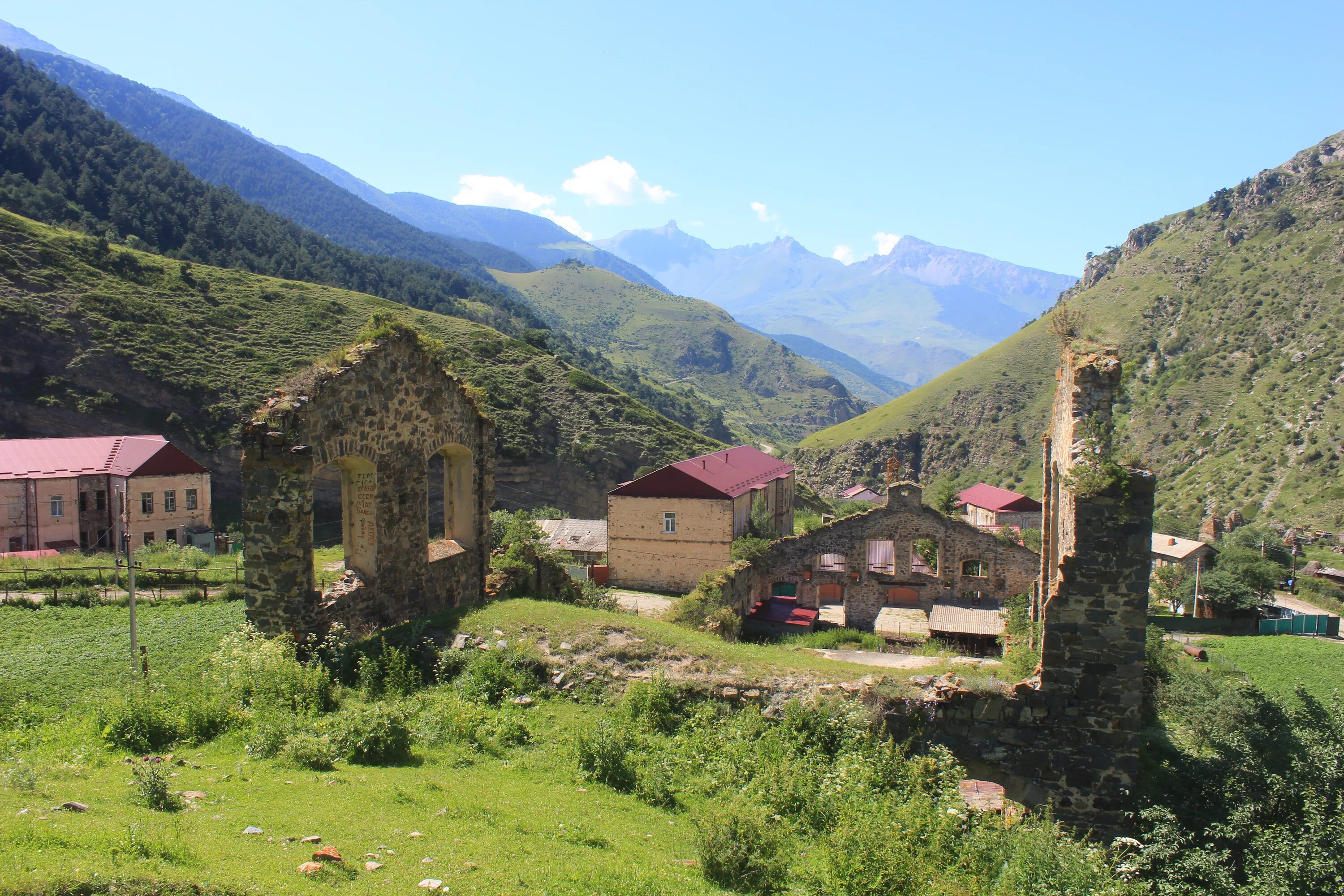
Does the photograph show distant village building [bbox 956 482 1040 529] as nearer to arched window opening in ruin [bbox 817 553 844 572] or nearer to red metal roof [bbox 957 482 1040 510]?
red metal roof [bbox 957 482 1040 510]

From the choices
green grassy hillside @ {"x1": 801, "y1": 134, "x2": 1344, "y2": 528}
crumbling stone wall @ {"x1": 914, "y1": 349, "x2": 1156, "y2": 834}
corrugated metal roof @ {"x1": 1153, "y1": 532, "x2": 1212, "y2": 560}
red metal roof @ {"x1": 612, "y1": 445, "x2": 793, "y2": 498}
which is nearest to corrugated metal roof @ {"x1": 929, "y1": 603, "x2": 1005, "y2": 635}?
red metal roof @ {"x1": 612, "y1": 445, "x2": 793, "y2": 498}

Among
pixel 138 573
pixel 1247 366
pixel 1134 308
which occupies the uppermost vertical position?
pixel 1134 308

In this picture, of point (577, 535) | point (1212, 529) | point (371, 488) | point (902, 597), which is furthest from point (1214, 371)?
point (371, 488)

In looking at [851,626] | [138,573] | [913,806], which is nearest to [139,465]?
[138,573]

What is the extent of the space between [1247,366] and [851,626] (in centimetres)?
8329

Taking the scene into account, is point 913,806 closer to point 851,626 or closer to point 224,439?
point 851,626

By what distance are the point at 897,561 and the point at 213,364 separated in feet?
196

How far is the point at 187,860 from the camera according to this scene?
16.5ft

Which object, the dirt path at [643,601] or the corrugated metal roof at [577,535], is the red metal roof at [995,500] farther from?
the dirt path at [643,601]

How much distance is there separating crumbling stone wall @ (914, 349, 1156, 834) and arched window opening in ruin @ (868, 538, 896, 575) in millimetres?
24743

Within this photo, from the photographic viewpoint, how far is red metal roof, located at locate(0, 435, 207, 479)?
3722 cm

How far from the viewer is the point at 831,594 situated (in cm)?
3588

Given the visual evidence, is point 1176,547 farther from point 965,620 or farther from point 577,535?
point 577,535

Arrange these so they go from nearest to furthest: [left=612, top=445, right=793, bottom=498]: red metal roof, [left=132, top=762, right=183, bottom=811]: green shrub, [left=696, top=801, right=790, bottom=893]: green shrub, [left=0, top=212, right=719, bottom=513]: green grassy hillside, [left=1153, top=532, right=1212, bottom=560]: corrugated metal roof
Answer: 1. [left=132, top=762, right=183, bottom=811]: green shrub
2. [left=696, top=801, right=790, bottom=893]: green shrub
3. [left=612, top=445, right=793, bottom=498]: red metal roof
4. [left=1153, top=532, right=1212, bottom=560]: corrugated metal roof
5. [left=0, top=212, right=719, bottom=513]: green grassy hillside
